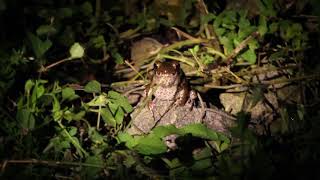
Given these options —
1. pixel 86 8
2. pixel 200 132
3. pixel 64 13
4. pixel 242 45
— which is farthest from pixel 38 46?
pixel 242 45

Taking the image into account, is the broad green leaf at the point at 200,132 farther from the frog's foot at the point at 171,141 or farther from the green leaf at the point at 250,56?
the green leaf at the point at 250,56

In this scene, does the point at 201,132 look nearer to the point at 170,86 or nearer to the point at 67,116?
the point at 170,86

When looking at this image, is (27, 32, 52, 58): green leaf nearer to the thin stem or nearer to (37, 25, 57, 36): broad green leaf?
(37, 25, 57, 36): broad green leaf

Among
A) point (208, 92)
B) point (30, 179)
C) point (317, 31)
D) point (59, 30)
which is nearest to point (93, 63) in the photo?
point (59, 30)

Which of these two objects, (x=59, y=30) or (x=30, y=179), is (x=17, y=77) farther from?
(x=30, y=179)

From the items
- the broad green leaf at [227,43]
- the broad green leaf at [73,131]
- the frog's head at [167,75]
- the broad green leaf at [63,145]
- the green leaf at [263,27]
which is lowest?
the broad green leaf at [63,145]

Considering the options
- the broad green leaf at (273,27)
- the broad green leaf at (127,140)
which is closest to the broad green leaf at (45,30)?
the broad green leaf at (127,140)
